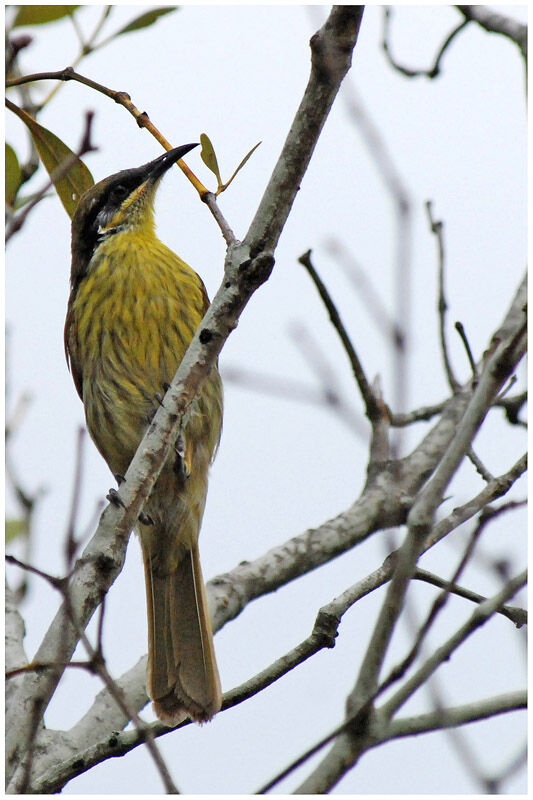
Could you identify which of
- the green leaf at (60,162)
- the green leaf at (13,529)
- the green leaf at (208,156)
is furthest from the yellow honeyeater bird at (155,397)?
the green leaf at (208,156)

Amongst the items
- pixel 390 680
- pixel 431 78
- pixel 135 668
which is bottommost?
pixel 390 680

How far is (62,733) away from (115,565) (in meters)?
1.27

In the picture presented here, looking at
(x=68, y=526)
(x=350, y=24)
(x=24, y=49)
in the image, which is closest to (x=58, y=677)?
→ (x=68, y=526)

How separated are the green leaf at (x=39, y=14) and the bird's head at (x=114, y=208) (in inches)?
56.2

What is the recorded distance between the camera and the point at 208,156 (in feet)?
8.48

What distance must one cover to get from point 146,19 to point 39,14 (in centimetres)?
36

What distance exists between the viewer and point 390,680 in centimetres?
153

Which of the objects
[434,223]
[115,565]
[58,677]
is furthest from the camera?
[434,223]

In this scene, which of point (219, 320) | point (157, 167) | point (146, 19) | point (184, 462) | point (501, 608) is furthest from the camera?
point (157, 167)

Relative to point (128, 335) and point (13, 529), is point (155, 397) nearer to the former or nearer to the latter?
point (128, 335)

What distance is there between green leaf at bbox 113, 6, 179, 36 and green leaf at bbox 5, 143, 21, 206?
0.54m

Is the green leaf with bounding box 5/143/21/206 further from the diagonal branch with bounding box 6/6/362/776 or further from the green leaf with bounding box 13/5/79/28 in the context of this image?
the diagonal branch with bounding box 6/6/362/776

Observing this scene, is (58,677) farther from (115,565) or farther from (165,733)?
(165,733)

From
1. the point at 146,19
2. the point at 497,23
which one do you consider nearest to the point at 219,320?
the point at 146,19
